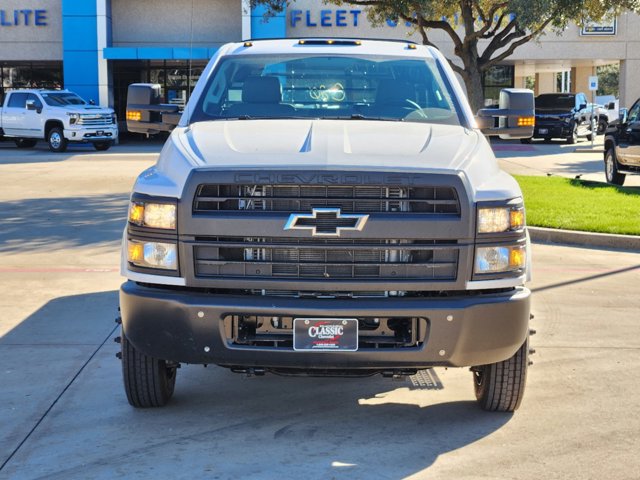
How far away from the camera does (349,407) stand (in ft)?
18.6

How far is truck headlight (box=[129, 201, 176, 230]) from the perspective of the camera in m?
4.85

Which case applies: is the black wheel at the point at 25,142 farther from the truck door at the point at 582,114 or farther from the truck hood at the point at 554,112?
the truck door at the point at 582,114

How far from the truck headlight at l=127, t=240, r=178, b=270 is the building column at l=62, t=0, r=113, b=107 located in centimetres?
3587

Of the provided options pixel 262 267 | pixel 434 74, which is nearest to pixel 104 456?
pixel 262 267

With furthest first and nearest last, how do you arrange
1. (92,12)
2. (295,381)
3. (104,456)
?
(92,12) → (295,381) → (104,456)

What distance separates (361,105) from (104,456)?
8.71ft

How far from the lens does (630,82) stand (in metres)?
42.3

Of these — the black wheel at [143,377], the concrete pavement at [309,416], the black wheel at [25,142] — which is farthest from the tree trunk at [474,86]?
the black wheel at [143,377]

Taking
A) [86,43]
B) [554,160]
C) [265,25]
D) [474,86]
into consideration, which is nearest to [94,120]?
[86,43]

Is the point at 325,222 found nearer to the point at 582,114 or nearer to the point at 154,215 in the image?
the point at 154,215

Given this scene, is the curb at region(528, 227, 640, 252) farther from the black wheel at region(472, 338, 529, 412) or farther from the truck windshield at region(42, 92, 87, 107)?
the truck windshield at region(42, 92, 87, 107)

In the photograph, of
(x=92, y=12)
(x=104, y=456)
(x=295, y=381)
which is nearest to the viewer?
(x=104, y=456)

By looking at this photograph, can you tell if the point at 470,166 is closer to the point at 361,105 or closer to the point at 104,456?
the point at 361,105

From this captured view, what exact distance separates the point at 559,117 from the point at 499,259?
33216 mm
